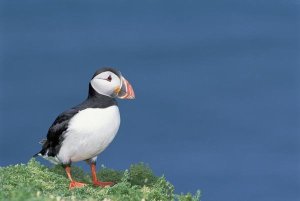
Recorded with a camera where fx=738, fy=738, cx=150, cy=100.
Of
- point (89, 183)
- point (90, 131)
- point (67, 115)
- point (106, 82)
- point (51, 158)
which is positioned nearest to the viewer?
point (90, 131)

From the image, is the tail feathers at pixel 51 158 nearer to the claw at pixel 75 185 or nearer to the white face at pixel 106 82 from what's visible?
the claw at pixel 75 185

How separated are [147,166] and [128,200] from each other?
272 cm

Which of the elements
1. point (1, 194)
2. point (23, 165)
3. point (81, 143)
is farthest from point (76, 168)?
point (1, 194)

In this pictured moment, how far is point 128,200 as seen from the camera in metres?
11.1

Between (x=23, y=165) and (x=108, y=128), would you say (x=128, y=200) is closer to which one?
(x=108, y=128)

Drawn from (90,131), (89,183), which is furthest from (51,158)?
(90,131)

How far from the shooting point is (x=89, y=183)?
12.8m

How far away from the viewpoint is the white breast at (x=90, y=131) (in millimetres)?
11648

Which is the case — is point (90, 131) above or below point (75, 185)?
above

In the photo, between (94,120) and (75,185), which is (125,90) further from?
(75,185)

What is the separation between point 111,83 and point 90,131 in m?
0.84

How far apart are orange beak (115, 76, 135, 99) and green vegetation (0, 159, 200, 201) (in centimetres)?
144

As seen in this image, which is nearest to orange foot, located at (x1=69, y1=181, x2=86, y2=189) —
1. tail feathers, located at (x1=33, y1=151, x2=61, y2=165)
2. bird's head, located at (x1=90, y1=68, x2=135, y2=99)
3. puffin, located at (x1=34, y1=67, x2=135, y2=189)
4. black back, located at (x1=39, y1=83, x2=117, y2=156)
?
puffin, located at (x1=34, y1=67, x2=135, y2=189)

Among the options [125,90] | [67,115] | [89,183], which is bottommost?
[89,183]
